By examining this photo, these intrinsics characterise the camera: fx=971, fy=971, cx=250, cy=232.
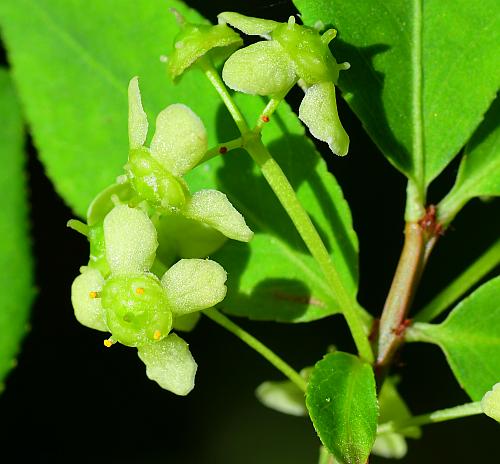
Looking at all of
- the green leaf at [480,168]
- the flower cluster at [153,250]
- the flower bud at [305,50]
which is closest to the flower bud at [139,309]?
the flower cluster at [153,250]

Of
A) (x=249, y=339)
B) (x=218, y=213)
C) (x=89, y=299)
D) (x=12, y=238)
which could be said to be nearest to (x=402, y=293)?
(x=249, y=339)

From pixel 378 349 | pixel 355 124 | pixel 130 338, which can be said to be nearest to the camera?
pixel 130 338

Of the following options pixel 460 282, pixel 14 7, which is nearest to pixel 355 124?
pixel 460 282

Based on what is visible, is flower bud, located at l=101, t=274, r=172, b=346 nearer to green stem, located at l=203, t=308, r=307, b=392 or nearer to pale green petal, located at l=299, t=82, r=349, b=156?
green stem, located at l=203, t=308, r=307, b=392

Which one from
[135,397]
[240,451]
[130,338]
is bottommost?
[240,451]

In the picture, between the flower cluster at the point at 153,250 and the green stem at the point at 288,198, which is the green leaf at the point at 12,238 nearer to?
the flower cluster at the point at 153,250

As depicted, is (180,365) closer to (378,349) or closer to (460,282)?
(378,349)

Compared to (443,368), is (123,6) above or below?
above

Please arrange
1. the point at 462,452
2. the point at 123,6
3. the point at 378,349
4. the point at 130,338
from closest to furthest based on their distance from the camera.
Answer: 1. the point at 130,338
2. the point at 378,349
3. the point at 123,6
4. the point at 462,452
